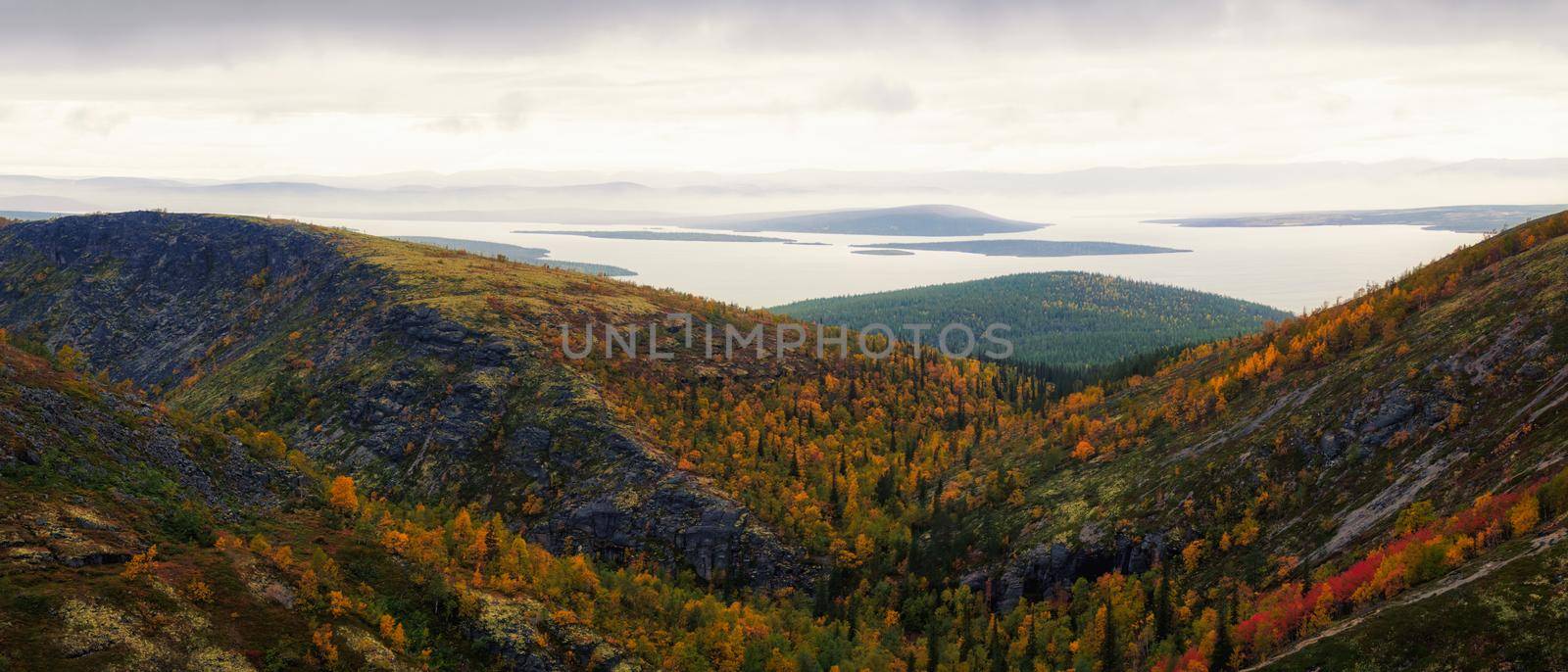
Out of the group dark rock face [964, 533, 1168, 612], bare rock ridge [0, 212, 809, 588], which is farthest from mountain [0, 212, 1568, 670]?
bare rock ridge [0, 212, 809, 588]

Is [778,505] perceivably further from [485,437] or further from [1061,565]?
[485,437]

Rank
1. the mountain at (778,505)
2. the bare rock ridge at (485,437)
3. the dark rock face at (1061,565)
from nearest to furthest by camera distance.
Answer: the mountain at (778,505) → the dark rock face at (1061,565) → the bare rock ridge at (485,437)

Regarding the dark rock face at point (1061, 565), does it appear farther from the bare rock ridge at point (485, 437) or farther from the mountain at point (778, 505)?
the bare rock ridge at point (485, 437)

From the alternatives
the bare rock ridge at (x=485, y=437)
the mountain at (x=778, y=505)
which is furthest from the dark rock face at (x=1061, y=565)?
the bare rock ridge at (x=485, y=437)

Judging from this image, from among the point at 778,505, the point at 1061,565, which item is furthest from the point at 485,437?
the point at 1061,565

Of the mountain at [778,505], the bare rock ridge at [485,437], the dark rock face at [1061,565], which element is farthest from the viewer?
the bare rock ridge at [485,437]

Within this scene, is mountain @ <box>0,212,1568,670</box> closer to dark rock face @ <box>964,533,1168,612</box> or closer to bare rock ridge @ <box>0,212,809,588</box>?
dark rock face @ <box>964,533,1168,612</box>

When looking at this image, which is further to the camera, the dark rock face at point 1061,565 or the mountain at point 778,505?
the dark rock face at point 1061,565

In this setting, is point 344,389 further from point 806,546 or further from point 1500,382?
point 1500,382
